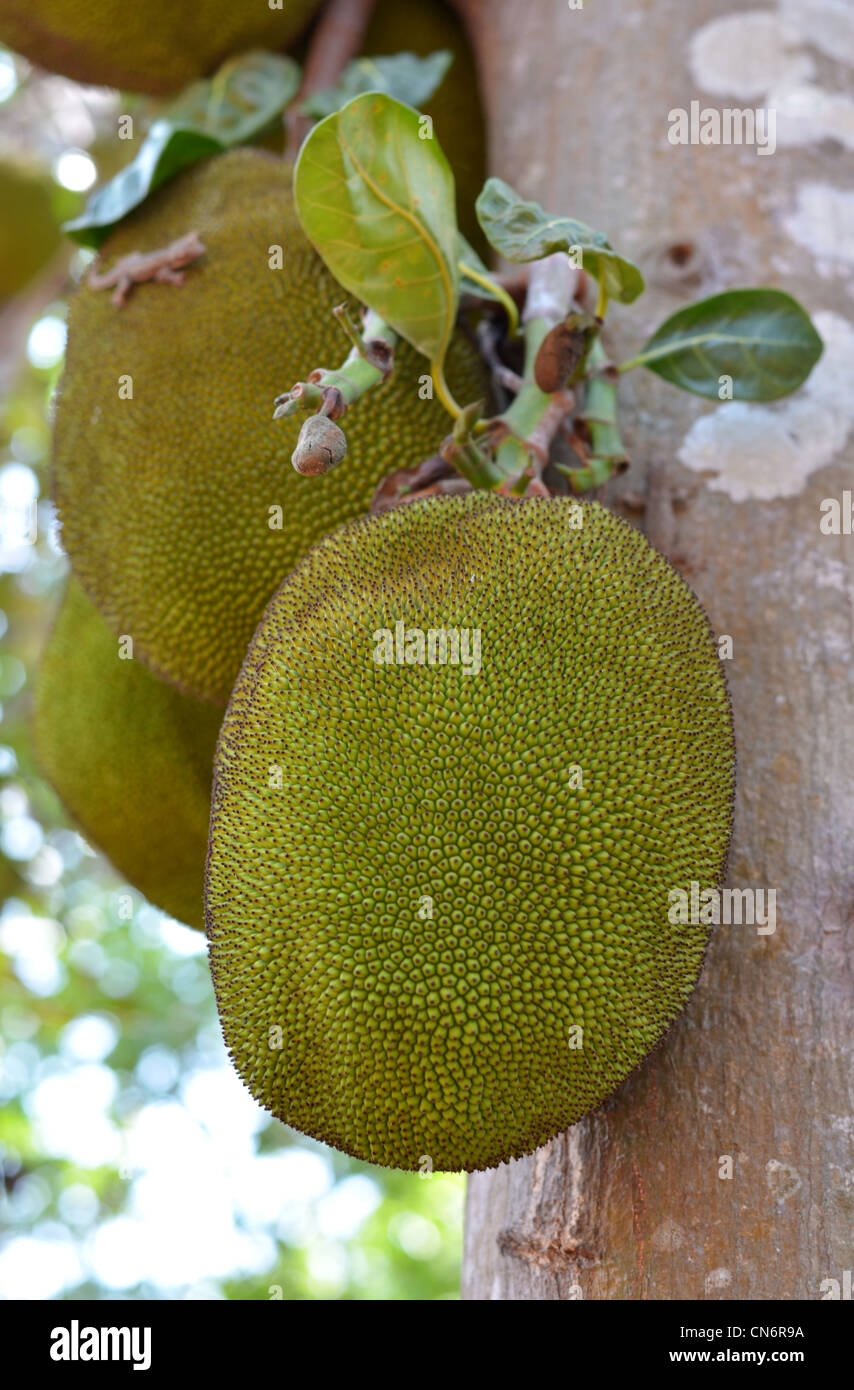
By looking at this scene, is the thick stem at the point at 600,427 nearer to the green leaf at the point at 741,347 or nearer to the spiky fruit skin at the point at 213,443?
the green leaf at the point at 741,347

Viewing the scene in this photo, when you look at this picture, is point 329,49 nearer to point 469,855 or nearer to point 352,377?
point 352,377

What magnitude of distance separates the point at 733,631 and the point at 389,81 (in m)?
0.96

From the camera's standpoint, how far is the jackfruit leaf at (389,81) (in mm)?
1620

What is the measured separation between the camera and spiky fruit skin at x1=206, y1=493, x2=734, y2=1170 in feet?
2.73

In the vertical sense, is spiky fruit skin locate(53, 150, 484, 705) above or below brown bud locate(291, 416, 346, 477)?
above

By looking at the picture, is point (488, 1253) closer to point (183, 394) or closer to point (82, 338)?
point (183, 394)

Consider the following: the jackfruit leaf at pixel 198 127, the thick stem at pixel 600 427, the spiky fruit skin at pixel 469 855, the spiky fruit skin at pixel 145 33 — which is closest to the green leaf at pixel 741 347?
the thick stem at pixel 600 427

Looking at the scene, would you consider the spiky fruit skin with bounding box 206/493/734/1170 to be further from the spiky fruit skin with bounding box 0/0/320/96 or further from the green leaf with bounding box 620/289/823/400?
the spiky fruit skin with bounding box 0/0/320/96

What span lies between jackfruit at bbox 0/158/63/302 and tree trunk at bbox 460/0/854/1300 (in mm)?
1854

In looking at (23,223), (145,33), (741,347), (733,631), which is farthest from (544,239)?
(23,223)

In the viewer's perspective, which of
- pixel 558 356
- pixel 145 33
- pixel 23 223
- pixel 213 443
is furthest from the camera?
pixel 23 223

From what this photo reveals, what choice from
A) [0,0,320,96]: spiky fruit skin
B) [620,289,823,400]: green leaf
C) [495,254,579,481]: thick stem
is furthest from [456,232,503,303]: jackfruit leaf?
[0,0,320,96]: spiky fruit skin

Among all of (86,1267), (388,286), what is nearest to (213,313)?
(388,286)

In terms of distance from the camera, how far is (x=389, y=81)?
64.5 inches
